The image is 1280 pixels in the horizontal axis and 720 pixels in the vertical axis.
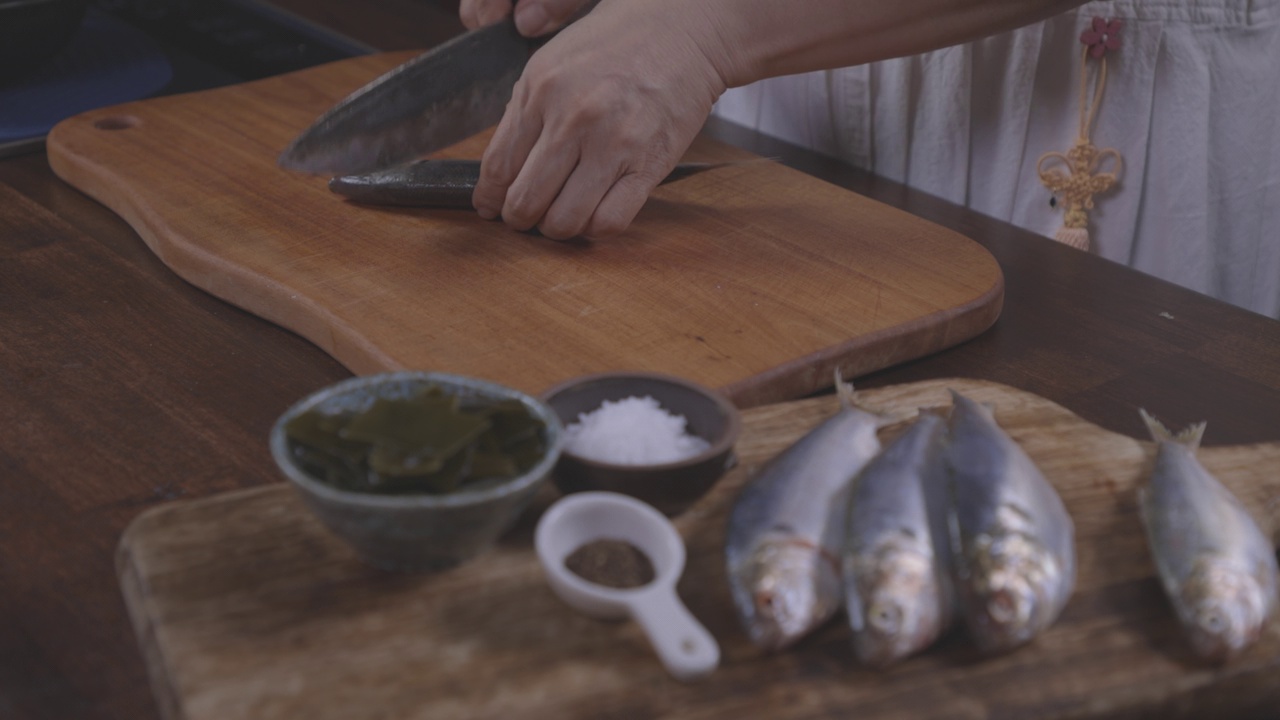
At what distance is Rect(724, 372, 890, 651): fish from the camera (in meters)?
0.90

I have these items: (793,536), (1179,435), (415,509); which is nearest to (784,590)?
(793,536)

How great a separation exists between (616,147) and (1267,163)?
3.63ft

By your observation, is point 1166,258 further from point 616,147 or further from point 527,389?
point 527,389

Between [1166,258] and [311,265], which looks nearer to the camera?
[311,265]

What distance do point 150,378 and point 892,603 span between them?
0.91 meters

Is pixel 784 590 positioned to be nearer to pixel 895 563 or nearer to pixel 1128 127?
pixel 895 563

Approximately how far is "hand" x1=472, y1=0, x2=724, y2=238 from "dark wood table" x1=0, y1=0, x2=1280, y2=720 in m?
0.38

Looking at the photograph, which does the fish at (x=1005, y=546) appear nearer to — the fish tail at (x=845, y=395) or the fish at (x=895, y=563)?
the fish at (x=895, y=563)

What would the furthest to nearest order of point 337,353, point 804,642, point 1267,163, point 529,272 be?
point 1267,163 → point 529,272 → point 337,353 → point 804,642

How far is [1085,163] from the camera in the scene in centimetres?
194

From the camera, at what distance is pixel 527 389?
129 cm

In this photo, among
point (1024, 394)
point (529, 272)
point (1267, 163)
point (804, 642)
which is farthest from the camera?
point (1267, 163)

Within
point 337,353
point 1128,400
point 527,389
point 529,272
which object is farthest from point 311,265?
point 1128,400

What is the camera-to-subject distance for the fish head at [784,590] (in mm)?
894
